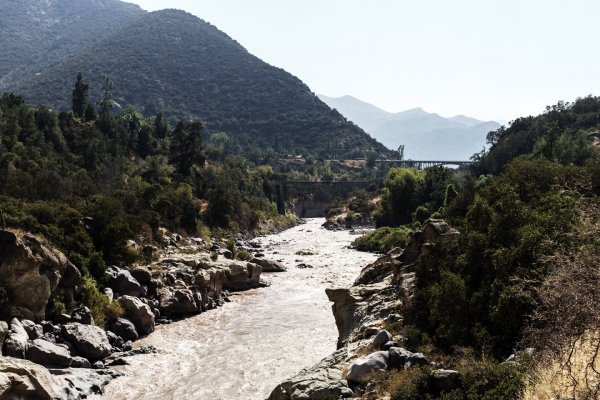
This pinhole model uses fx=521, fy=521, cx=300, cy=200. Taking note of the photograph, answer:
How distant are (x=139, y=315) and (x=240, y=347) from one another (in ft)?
23.2

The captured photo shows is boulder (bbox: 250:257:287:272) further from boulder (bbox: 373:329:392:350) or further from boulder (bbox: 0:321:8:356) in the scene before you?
boulder (bbox: 373:329:392:350)

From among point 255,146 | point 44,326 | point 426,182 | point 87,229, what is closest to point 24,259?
point 44,326

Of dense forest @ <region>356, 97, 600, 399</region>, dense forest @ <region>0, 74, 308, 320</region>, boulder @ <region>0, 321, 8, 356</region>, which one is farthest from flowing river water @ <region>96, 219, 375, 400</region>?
dense forest @ <region>0, 74, 308, 320</region>

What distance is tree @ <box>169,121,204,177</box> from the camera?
264ft

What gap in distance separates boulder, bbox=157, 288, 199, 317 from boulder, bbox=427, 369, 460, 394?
79.1 ft

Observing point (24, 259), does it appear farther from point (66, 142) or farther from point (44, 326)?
point (66, 142)

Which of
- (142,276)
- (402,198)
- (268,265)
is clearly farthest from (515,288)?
(402,198)

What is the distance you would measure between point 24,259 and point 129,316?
7.19m

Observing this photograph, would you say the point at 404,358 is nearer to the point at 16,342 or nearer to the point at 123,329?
the point at 16,342

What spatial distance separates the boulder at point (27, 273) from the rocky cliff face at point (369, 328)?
15193mm

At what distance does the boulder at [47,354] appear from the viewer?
75.4 feet

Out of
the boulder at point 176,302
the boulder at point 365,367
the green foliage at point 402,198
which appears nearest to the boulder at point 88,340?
the boulder at point 176,302

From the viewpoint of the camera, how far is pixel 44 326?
1062 inches

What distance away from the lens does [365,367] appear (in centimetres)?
1759
